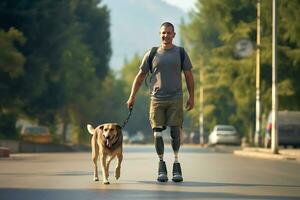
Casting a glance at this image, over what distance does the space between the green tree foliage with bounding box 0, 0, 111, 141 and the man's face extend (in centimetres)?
2282

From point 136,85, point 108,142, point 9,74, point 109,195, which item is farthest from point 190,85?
point 9,74

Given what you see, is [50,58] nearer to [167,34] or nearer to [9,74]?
[9,74]

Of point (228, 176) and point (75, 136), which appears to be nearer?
point (228, 176)

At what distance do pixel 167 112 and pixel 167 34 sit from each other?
1.25 metres

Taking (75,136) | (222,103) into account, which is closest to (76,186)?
(75,136)

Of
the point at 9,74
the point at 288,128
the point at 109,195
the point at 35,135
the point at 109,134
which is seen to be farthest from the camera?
the point at 35,135

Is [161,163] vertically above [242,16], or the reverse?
[242,16]

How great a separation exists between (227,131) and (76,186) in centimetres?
4965

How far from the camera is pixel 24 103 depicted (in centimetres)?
4928

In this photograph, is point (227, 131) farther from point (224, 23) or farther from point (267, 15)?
point (267, 15)

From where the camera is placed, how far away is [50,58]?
157 ft

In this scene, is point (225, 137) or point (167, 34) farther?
point (225, 137)

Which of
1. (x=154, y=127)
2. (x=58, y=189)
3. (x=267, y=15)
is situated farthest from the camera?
(x=267, y=15)

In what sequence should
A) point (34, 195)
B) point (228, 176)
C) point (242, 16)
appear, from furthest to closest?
point (242, 16)
point (228, 176)
point (34, 195)
